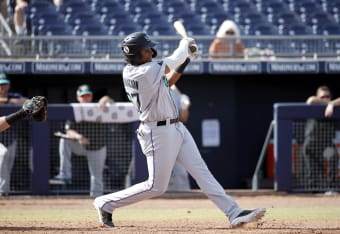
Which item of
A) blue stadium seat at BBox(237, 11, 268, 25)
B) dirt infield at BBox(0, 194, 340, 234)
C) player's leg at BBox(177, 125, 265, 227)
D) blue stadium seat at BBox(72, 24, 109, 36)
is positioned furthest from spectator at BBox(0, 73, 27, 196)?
blue stadium seat at BBox(237, 11, 268, 25)

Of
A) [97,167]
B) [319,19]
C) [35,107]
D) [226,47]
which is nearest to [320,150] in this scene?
[226,47]

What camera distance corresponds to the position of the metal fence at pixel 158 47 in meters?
11.7

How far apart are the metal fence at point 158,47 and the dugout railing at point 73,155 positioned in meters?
1.49

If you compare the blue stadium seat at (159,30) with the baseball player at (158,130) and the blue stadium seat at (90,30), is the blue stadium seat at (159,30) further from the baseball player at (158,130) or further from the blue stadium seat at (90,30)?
the baseball player at (158,130)

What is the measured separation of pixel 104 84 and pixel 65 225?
563cm

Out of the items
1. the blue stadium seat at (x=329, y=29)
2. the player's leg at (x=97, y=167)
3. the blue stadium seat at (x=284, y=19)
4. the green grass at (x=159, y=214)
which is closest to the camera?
the green grass at (x=159, y=214)

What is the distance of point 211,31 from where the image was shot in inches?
517

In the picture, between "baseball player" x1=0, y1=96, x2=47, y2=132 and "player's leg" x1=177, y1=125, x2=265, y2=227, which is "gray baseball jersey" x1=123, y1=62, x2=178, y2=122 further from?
"baseball player" x1=0, y1=96, x2=47, y2=132

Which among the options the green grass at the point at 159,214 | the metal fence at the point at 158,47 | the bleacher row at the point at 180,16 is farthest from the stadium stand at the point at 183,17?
the green grass at the point at 159,214

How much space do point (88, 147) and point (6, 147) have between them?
1104 millimetres

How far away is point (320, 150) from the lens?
10.7 meters

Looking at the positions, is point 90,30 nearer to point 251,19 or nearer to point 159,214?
point 251,19

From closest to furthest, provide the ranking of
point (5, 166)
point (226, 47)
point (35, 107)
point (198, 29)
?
point (35, 107), point (5, 166), point (226, 47), point (198, 29)

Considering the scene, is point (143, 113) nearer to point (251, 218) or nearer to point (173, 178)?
point (251, 218)
